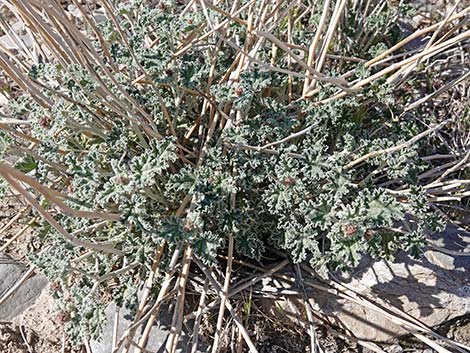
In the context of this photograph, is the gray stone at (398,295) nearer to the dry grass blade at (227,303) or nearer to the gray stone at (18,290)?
the dry grass blade at (227,303)

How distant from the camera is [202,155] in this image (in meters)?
2.14

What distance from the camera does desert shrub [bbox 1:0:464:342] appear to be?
1.86 metres

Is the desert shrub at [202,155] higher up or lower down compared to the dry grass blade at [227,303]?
higher up

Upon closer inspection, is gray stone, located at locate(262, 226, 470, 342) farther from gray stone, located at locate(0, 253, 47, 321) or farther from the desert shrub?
gray stone, located at locate(0, 253, 47, 321)

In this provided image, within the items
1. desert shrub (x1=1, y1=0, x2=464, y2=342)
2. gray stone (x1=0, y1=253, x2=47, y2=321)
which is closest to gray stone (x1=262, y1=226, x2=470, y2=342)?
desert shrub (x1=1, y1=0, x2=464, y2=342)

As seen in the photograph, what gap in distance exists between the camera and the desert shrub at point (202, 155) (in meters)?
1.86

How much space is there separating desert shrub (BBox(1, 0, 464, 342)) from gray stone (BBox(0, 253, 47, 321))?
0.65 feet

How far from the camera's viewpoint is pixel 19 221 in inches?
104

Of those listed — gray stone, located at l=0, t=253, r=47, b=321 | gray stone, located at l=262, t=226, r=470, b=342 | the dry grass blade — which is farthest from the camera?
gray stone, located at l=0, t=253, r=47, b=321

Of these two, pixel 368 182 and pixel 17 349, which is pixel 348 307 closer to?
pixel 368 182

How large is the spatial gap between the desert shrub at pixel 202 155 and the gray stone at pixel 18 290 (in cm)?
20

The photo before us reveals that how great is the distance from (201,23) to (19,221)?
1.19m

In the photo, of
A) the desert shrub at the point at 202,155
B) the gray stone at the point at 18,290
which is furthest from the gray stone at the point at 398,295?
the gray stone at the point at 18,290

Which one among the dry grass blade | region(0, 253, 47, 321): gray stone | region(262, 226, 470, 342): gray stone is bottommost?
region(262, 226, 470, 342): gray stone
